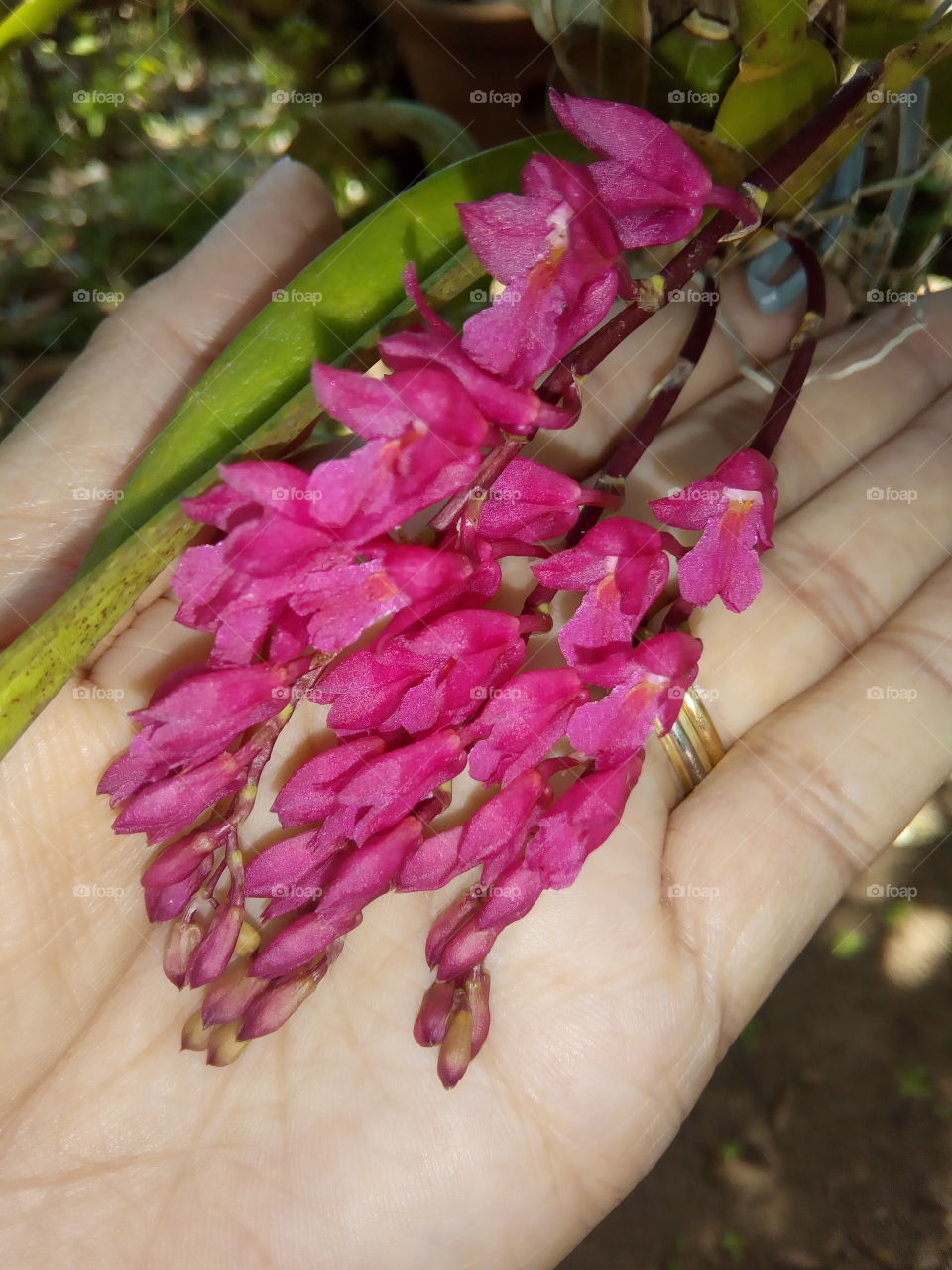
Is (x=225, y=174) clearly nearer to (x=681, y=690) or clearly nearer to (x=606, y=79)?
(x=606, y=79)

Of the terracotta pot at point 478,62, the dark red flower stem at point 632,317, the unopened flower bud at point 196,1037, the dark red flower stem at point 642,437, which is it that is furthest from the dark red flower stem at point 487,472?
the terracotta pot at point 478,62

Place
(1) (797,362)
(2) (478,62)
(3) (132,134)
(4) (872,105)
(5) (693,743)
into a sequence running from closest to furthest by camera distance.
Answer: (4) (872,105) < (1) (797,362) < (5) (693,743) < (2) (478,62) < (3) (132,134)

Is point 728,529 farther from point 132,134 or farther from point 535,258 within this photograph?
point 132,134

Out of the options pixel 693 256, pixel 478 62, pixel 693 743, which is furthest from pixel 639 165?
pixel 478 62

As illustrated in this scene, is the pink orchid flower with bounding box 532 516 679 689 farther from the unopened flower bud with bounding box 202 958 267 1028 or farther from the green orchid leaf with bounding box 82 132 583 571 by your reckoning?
the unopened flower bud with bounding box 202 958 267 1028

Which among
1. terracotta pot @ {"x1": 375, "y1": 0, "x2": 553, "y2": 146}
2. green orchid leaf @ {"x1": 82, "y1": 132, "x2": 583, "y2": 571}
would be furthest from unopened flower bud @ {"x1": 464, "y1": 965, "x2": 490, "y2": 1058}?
terracotta pot @ {"x1": 375, "y1": 0, "x2": 553, "y2": 146}

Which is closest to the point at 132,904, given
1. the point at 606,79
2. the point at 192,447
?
the point at 192,447
